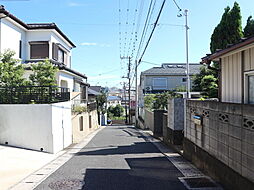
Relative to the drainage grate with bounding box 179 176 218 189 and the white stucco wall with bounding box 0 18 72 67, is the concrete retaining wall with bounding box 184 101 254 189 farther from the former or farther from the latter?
the white stucco wall with bounding box 0 18 72 67

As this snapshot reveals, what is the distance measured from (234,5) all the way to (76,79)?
1473cm

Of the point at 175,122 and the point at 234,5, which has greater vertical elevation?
the point at 234,5

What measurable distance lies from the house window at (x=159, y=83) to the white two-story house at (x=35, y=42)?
15.6 meters

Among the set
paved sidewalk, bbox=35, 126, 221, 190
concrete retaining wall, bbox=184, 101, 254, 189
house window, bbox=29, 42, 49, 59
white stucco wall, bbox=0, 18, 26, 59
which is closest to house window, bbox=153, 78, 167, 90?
house window, bbox=29, 42, 49, 59

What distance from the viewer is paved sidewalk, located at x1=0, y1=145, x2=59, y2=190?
689 centimetres

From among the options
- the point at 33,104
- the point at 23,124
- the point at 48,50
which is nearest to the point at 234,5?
the point at 33,104

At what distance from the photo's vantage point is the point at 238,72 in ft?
22.6

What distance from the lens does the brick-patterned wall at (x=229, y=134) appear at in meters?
4.77

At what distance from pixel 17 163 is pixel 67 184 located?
2.99 m

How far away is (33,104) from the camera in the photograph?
426 inches

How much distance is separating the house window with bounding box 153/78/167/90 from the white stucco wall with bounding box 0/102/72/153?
2502cm

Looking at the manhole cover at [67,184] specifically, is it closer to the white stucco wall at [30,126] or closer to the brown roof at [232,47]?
the white stucco wall at [30,126]

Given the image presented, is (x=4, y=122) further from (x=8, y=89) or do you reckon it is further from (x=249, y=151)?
(x=249, y=151)

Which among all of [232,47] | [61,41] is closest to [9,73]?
[232,47]
